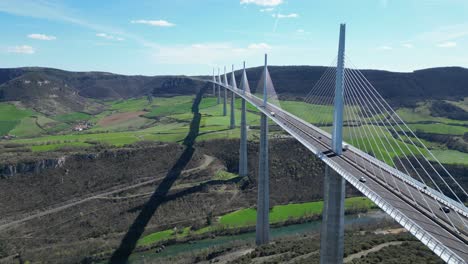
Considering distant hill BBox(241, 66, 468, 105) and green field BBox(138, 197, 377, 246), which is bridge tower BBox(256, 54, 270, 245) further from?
distant hill BBox(241, 66, 468, 105)

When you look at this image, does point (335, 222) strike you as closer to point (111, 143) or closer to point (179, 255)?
point (179, 255)

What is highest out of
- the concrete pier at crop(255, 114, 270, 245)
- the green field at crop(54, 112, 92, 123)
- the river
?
the green field at crop(54, 112, 92, 123)

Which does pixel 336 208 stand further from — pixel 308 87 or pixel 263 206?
pixel 308 87

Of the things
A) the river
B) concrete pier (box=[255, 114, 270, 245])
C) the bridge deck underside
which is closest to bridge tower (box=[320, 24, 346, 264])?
the bridge deck underside

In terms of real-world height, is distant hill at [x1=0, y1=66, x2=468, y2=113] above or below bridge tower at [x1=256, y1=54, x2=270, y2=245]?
above

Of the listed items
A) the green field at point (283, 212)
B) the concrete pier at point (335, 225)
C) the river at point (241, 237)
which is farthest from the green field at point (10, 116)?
the concrete pier at point (335, 225)

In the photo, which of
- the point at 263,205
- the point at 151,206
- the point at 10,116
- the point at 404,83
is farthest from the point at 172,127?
the point at 404,83
